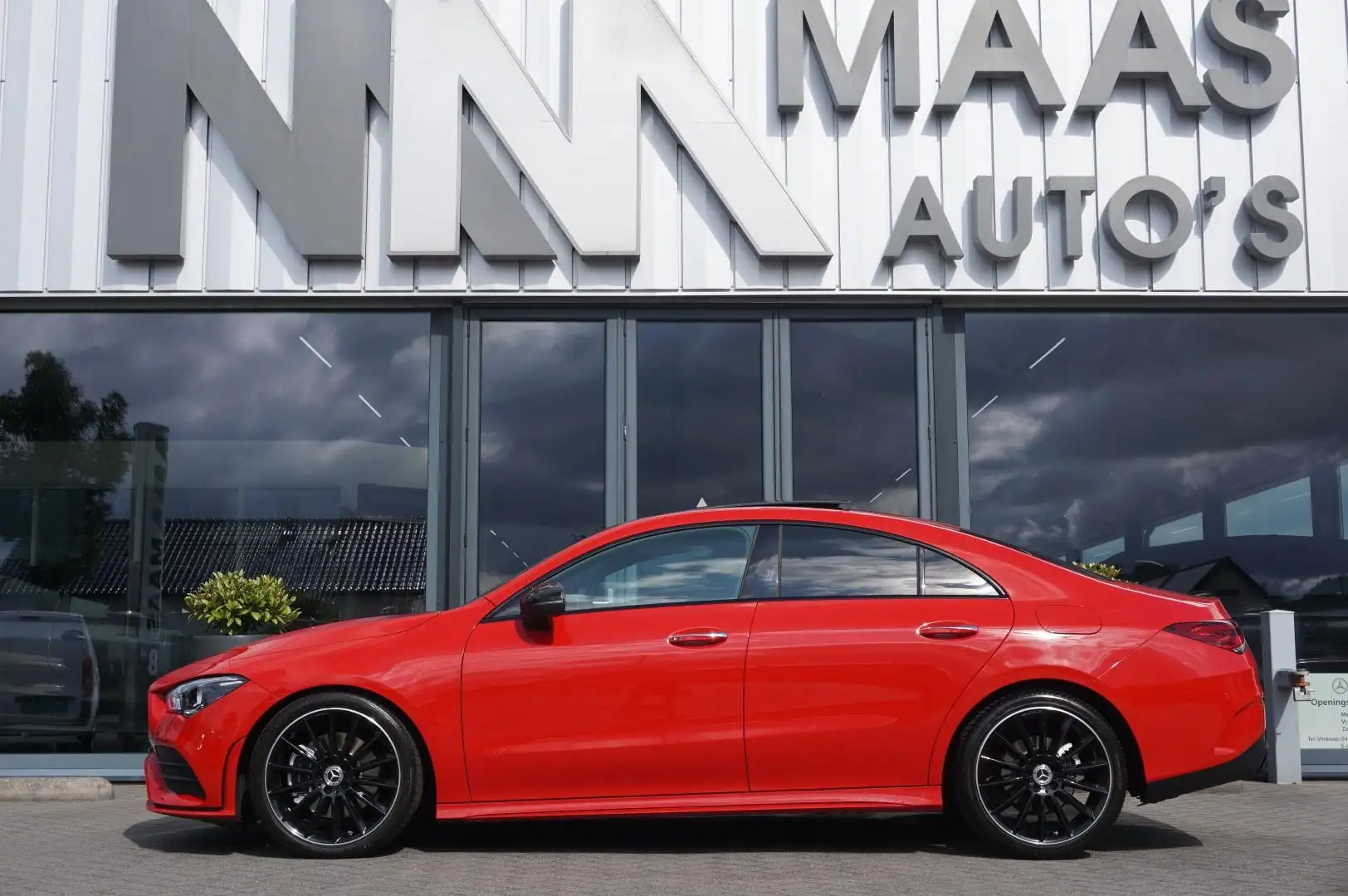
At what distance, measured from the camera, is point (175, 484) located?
9891 mm

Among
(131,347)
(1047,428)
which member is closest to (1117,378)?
(1047,428)

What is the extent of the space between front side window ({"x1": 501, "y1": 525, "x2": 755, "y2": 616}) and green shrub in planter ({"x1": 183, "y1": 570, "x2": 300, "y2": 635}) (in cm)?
396

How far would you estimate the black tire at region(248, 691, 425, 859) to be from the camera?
5867mm

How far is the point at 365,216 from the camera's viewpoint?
31.9 feet

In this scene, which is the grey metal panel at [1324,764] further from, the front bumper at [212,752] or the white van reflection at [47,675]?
the white van reflection at [47,675]

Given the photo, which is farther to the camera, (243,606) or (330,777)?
(243,606)

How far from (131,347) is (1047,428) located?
6.75 m

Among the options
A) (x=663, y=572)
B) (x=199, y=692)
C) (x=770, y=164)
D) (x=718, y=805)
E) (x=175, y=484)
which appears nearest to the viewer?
(x=718, y=805)

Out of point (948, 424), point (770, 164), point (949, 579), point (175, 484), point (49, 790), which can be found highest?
point (770, 164)

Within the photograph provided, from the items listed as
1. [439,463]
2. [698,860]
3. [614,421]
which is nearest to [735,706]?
[698,860]

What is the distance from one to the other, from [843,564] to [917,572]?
1.09 feet

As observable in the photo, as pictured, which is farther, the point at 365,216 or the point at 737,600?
the point at 365,216

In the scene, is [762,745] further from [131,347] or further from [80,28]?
[80,28]

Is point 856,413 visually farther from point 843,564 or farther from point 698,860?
point 698,860
